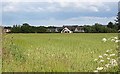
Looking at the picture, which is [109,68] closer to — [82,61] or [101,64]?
[101,64]

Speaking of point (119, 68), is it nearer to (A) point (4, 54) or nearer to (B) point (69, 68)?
(B) point (69, 68)

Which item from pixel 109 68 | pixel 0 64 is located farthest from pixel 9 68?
pixel 109 68

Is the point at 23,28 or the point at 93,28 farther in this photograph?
the point at 93,28

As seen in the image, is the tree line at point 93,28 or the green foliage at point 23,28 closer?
the tree line at point 93,28

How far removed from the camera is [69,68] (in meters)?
7.21

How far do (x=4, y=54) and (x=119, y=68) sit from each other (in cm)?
357

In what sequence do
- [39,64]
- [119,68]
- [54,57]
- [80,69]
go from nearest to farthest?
[119,68] → [80,69] → [39,64] → [54,57]

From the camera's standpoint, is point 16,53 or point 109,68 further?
point 16,53

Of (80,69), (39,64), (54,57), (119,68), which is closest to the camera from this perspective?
(119,68)

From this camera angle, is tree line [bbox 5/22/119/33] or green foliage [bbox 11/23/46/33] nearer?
tree line [bbox 5/22/119/33]

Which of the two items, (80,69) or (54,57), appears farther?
(54,57)

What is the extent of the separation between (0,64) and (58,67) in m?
1.45

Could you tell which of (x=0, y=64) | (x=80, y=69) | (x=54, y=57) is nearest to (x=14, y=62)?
(x=0, y=64)

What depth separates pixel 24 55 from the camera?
28.7ft
